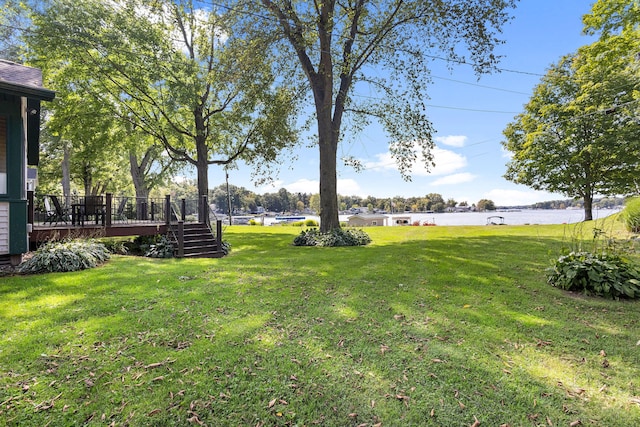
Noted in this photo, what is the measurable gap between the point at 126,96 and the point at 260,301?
58.1 feet

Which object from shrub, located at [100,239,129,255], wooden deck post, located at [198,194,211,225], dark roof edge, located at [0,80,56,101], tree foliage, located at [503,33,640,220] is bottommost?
→ shrub, located at [100,239,129,255]

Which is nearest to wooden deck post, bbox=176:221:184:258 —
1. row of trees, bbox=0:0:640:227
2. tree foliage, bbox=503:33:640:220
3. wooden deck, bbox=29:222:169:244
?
wooden deck, bbox=29:222:169:244

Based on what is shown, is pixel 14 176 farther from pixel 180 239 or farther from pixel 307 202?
pixel 307 202

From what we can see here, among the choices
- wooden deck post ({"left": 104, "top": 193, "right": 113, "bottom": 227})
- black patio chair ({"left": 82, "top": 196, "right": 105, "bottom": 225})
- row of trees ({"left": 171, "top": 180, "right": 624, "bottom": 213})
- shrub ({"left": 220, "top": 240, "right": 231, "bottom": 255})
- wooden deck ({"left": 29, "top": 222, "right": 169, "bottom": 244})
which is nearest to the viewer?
wooden deck ({"left": 29, "top": 222, "right": 169, "bottom": 244})

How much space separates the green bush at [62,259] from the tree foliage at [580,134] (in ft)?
70.9

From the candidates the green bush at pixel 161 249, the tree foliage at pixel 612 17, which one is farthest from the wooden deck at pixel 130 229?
the tree foliage at pixel 612 17

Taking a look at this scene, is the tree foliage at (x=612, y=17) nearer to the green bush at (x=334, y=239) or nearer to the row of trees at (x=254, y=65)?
the row of trees at (x=254, y=65)

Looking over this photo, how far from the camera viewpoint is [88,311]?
4219mm

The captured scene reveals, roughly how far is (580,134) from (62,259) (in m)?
26.5

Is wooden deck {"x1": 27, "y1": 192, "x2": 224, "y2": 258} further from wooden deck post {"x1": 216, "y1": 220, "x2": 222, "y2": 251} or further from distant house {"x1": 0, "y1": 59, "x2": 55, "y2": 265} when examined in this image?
distant house {"x1": 0, "y1": 59, "x2": 55, "y2": 265}

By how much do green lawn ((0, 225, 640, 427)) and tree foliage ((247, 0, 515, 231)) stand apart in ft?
28.0

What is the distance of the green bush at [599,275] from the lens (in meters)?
4.93

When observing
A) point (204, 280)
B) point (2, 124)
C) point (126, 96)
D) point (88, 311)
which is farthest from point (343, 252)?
point (126, 96)

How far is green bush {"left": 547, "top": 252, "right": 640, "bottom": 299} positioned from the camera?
16.2ft
